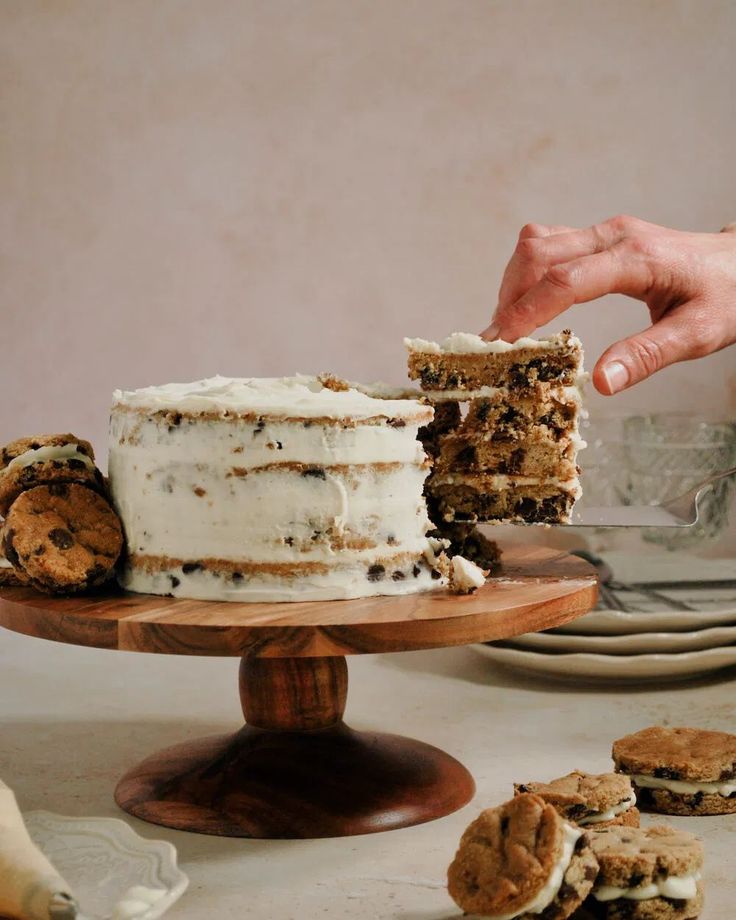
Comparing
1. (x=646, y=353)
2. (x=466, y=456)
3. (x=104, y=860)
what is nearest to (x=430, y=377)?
(x=466, y=456)

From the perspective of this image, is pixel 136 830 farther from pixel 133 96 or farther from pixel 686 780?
pixel 133 96

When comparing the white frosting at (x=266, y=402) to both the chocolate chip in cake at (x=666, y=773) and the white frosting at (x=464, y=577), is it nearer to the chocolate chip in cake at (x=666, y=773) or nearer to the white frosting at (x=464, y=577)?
the white frosting at (x=464, y=577)

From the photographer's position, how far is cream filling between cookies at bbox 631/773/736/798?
211cm

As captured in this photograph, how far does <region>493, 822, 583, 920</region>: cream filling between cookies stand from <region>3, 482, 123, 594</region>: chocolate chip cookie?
889 millimetres

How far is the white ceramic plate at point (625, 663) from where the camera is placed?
2.77 m

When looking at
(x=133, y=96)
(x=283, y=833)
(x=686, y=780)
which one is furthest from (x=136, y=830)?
(x=133, y=96)

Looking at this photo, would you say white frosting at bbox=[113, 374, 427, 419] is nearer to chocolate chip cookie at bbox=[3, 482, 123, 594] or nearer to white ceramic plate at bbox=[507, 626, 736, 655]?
chocolate chip cookie at bbox=[3, 482, 123, 594]

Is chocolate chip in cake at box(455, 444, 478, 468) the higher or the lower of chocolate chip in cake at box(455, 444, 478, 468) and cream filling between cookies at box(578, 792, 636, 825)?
the higher

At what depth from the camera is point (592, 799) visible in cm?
→ 189

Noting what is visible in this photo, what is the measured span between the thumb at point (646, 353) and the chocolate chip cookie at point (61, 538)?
90 cm

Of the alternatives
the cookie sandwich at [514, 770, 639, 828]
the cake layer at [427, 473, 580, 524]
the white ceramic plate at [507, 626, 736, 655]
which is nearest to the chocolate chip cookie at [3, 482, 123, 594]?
the cake layer at [427, 473, 580, 524]

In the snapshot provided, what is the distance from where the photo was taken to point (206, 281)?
399 cm

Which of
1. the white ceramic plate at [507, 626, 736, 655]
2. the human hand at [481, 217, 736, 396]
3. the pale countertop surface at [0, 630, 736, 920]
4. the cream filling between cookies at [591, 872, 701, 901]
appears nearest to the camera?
the cream filling between cookies at [591, 872, 701, 901]

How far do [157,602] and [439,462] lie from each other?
2.29ft
